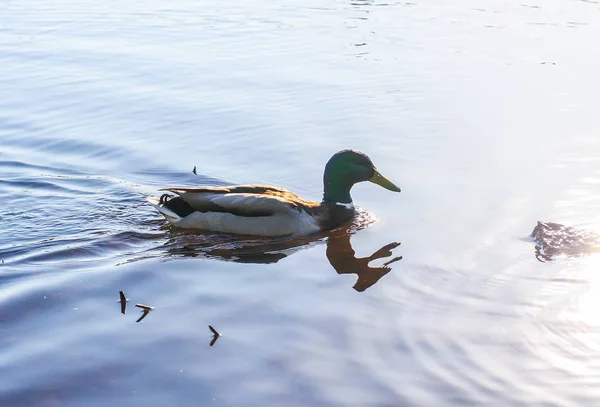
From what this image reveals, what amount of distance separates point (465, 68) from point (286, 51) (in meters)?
2.91

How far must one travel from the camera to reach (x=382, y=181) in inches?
343

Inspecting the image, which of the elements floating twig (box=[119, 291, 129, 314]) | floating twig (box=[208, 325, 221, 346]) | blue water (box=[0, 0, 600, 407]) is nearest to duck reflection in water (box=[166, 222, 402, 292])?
blue water (box=[0, 0, 600, 407])

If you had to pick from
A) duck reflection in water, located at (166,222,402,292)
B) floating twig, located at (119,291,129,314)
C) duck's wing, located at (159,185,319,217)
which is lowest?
duck reflection in water, located at (166,222,402,292)

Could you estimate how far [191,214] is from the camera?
836 centimetres

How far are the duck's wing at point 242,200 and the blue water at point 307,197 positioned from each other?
289 millimetres

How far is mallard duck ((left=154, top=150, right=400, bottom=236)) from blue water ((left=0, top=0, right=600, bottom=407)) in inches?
6.6

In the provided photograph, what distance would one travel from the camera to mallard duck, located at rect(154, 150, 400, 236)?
8156mm

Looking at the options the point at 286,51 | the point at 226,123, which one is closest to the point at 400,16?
the point at 286,51

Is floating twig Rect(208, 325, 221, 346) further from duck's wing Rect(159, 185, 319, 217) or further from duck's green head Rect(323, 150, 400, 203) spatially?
Answer: duck's green head Rect(323, 150, 400, 203)

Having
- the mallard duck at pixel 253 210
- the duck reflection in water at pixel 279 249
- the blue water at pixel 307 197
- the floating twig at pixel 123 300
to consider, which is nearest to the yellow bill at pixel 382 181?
the mallard duck at pixel 253 210

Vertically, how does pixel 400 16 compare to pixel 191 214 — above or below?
above

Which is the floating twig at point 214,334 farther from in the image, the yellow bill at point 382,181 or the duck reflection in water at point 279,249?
the yellow bill at point 382,181

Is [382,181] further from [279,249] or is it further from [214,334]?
[214,334]

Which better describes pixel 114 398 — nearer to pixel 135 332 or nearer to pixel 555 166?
pixel 135 332
